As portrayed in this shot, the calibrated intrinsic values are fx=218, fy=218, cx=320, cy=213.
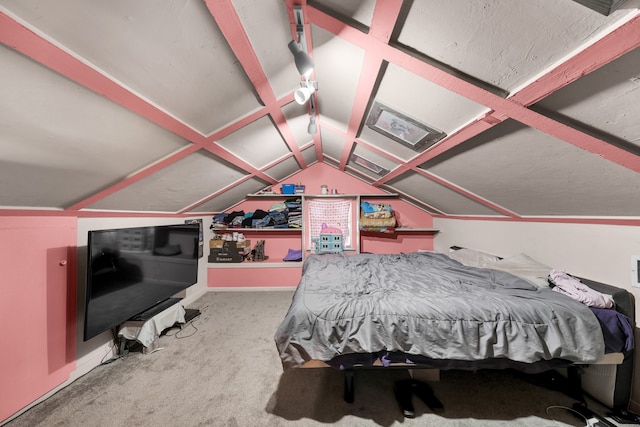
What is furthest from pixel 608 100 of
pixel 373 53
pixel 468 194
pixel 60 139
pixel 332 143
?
pixel 60 139

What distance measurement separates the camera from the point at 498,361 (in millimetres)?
1447

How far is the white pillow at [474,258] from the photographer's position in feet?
8.03

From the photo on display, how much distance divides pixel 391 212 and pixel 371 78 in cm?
280

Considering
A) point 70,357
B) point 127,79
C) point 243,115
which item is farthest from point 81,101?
point 70,357

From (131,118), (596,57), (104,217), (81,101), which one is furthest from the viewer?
(104,217)

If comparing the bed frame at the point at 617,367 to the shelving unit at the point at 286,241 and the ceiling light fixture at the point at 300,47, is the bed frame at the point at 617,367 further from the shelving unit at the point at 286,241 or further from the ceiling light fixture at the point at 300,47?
the shelving unit at the point at 286,241

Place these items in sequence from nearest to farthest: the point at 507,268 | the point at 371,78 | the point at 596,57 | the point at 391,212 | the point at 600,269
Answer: the point at 596,57 → the point at 371,78 → the point at 600,269 → the point at 507,268 → the point at 391,212

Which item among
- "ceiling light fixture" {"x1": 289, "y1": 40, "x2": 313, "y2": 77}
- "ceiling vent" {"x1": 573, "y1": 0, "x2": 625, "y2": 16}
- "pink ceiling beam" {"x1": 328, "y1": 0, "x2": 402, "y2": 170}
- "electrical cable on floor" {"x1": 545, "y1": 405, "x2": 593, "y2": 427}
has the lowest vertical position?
"electrical cable on floor" {"x1": 545, "y1": 405, "x2": 593, "y2": 427}

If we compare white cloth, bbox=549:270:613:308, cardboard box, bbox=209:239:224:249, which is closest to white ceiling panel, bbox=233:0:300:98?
white cloth, bbox=549:270:613:308

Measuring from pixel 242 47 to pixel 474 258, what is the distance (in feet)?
9.99

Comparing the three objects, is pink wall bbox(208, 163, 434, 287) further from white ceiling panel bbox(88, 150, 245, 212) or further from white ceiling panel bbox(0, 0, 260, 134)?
white ceiling panel bbox(0, 0, 260, 134)

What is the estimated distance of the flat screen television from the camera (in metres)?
1.65

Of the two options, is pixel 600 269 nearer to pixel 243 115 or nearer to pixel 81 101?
pixel 243 115

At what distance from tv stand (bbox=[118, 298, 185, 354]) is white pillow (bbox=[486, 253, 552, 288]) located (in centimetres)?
343
